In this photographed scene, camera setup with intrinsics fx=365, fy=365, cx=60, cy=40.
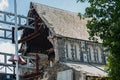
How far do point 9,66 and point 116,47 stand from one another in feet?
60.0

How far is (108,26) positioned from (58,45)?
18.0 m

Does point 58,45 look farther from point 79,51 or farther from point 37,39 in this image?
point 37,39

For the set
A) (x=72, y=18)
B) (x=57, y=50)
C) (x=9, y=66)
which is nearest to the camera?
(x=9, y=66)

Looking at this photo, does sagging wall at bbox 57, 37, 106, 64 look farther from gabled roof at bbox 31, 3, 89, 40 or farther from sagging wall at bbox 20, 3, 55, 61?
sagging wall at bbox 20, 3, 55, 61

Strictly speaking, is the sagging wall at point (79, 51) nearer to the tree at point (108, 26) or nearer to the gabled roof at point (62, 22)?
the gabled roof at point (62, 22)

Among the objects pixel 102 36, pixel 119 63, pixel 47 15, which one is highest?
pixel 47 15

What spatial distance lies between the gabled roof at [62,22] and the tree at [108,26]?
16.7 m

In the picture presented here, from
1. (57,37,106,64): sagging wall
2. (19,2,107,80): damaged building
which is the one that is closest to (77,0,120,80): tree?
(19,2,107,80): damaged building

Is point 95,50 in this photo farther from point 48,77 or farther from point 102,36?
point 102,36

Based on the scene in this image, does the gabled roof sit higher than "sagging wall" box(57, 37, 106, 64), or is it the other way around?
the gabled roof

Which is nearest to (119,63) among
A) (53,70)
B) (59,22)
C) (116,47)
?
(116,47)

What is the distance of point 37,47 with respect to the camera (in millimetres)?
48188

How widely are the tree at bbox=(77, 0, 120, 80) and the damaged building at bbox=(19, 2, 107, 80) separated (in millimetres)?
12924

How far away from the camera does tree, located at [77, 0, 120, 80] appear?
2545 centimetres
